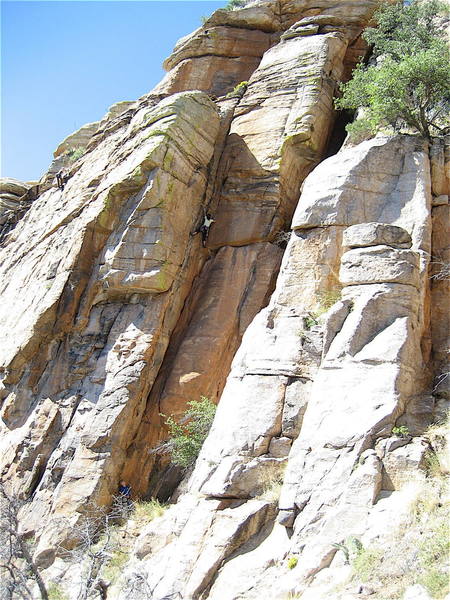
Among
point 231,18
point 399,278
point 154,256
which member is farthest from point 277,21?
point 399,278

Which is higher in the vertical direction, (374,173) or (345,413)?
(374,173)

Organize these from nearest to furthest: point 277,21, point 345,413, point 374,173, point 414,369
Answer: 1. point 345,413
2. point 414,369
3. point 374,173
4. point 277,21

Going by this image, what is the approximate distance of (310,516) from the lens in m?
9.49

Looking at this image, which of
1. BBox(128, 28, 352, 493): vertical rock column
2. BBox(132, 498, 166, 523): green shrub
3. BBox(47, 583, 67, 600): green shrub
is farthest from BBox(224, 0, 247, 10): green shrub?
BBox(47, 583, 67, 600): green shrub

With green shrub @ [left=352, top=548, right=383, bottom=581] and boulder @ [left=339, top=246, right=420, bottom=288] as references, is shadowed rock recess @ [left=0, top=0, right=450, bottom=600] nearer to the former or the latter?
boulder @ [left=339, top=246, right=420, bottom=288]

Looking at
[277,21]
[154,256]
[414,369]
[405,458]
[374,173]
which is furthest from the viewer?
[277,21]

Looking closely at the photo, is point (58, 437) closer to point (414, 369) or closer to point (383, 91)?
point (414, 369)

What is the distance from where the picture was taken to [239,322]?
17.5 m

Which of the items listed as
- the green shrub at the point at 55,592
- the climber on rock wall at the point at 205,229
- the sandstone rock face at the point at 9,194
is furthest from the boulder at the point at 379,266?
the sandstone rock face at the point at 9,194

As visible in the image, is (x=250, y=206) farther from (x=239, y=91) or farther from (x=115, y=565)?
(x=115, y=565)

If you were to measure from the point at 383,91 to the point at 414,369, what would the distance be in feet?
26.0

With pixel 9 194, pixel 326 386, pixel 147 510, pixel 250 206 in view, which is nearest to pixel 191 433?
pixel 147 510

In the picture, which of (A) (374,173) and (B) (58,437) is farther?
(B) (58,437)

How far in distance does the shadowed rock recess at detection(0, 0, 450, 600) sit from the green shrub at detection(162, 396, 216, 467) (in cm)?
83
